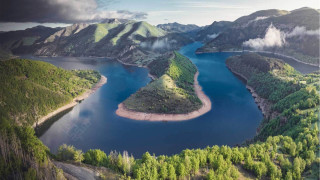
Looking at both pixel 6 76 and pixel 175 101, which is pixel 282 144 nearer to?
pixel 175 101

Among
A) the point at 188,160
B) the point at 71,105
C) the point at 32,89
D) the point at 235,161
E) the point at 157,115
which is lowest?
the point at 71,105

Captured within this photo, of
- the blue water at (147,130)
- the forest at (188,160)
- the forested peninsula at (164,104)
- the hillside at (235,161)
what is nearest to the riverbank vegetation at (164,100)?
the forested peninsula at (164,104)

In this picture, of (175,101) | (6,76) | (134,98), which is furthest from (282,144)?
(6,76)

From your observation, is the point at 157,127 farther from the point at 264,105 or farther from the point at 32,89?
the point at 32,89

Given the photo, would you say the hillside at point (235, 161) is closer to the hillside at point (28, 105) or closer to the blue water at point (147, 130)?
the hillside at point (28, 105)

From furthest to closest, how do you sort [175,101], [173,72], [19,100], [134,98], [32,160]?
[173,72]
[134,98]
[175,101]
[19,100]
[32,160]

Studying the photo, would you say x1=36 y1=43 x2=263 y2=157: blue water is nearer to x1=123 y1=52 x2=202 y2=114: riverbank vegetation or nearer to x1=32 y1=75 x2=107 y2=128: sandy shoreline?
x1=32 y1=75 x2=107 y2=128: sandy shoreline

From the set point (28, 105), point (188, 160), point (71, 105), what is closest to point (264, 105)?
point (188, 160)

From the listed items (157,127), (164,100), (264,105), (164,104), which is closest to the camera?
(157,127)

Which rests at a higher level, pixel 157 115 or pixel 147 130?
pixel 157 115
